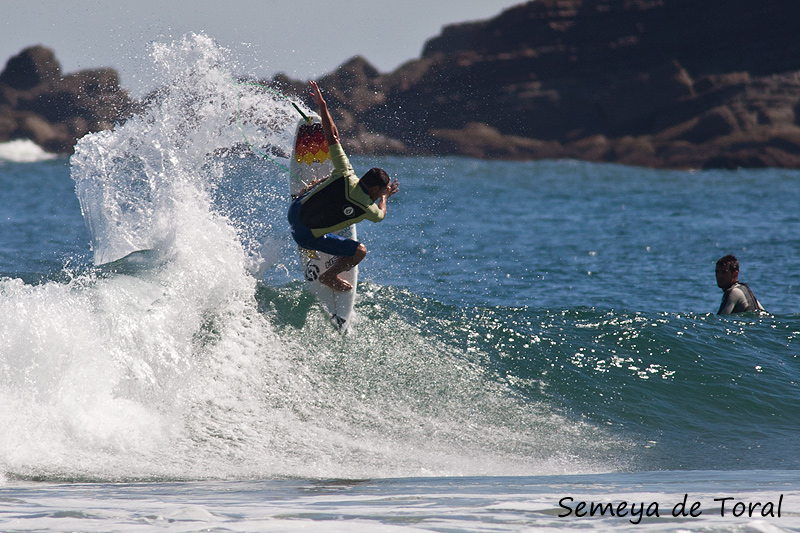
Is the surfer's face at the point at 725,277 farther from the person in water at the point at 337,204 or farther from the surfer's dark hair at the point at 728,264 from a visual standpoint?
the person in water at the point at 337,204

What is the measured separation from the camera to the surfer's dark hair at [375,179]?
731 cm

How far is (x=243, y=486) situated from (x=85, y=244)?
12021 millimetres

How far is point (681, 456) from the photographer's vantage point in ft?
22.7

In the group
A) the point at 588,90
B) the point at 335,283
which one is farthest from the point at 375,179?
the point at 588,90

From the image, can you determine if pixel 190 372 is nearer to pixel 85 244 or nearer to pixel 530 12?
pixel 85 244

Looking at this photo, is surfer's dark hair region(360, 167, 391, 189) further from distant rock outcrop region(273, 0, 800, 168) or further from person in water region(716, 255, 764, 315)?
distant rock outcrop region(273, 0, 800, 168)

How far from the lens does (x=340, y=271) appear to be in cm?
837

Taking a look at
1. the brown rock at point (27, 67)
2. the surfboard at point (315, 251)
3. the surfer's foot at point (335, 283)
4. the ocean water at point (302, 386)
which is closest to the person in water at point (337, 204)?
the surfer's foot at point (335, 283)

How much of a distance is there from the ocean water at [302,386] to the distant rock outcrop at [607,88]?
2662 inches

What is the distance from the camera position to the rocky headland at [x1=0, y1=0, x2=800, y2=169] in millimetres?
86125

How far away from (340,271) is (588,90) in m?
105

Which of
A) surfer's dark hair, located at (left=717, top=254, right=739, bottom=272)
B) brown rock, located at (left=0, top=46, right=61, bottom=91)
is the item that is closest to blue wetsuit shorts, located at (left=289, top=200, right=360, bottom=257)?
surfer's dark hair, located at (left=717, top=254, right=739, bottom=272)

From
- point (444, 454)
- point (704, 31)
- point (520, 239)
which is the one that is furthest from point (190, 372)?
point (704, 31)

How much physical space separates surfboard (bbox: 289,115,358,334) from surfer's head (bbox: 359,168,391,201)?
1.42m
